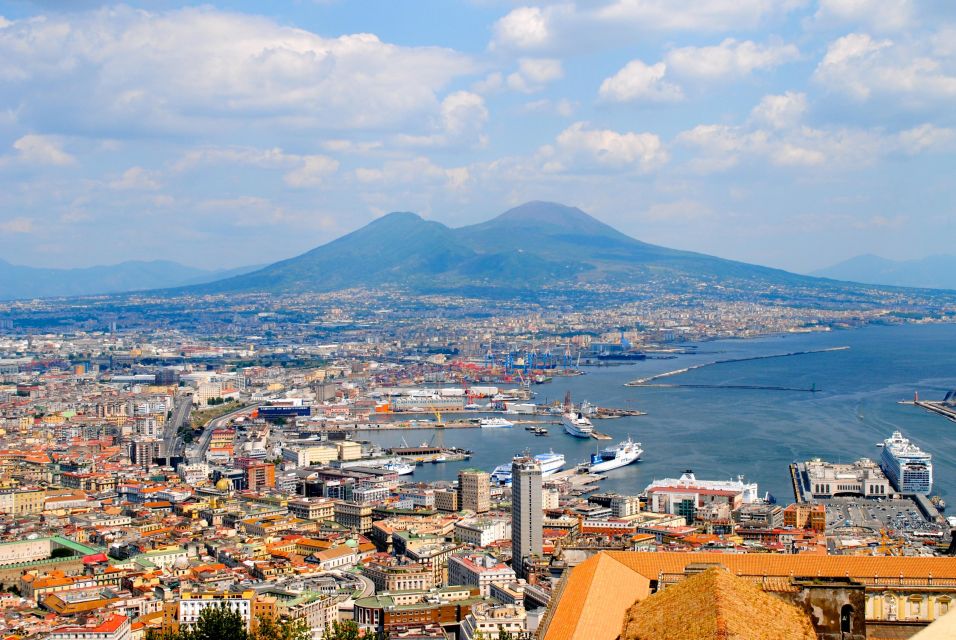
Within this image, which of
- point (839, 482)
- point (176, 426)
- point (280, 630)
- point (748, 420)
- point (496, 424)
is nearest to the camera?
point (280, 630)

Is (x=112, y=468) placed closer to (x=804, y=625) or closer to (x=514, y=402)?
(x=514, y=402)

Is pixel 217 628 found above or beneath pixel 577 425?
above

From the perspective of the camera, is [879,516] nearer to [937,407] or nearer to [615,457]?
[615,457]

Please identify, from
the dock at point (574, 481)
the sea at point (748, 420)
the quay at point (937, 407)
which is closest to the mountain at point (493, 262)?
the sea at point (748, 420)

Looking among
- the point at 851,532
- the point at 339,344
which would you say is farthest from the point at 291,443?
the point at 339,344

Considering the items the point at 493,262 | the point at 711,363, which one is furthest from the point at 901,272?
the point at 711,363

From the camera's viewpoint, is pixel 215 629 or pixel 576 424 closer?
pixel 215 629
